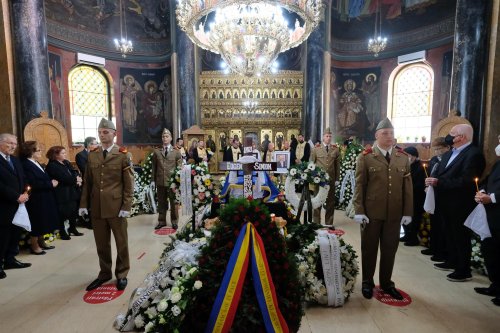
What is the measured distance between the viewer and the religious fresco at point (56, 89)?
12.5 m

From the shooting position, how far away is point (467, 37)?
558cm

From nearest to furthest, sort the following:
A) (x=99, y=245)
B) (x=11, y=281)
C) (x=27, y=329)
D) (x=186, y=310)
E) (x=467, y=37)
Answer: (x=186, y=310)
(x=27, y=329)
(x=99, y=245)
(x=11, y=281)
(x=467, y=37)

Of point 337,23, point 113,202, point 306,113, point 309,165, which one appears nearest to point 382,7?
point 337,23

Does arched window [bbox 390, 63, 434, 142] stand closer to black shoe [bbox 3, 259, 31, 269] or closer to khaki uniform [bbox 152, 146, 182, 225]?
khaki uniform [bbox 152, 146, 182, 225]

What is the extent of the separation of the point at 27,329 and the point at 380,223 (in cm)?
407

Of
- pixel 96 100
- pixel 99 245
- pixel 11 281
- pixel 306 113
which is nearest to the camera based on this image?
pixel 99 245

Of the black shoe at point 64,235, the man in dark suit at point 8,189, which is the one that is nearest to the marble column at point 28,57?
the man in dark suit at point 8,189

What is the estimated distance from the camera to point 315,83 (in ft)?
44.1

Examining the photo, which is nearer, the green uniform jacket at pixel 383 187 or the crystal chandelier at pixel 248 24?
the green uniform jacket at pixel 383 187

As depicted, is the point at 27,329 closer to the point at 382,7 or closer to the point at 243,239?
the point at 243,239

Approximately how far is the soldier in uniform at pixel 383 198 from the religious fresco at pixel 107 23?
14.6 m

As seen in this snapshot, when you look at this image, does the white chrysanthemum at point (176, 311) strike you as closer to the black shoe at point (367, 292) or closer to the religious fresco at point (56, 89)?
the black shoe at point (367, 292)

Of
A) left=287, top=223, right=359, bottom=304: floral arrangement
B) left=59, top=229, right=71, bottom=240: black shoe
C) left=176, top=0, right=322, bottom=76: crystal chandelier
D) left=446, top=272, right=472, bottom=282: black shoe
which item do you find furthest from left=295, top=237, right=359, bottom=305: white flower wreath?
left=176, top=0, right=322, bottom=76: crystal chandelier

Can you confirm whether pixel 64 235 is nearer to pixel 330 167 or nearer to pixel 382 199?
pixel 330 167
